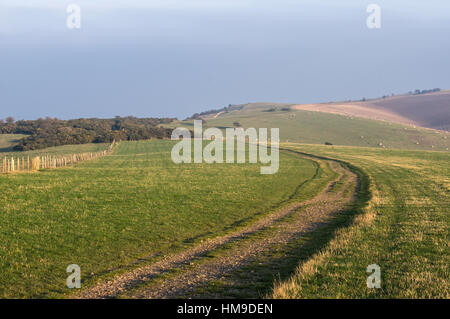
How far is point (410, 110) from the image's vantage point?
149500 millimetres

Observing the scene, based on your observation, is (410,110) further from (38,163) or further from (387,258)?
(387,258)

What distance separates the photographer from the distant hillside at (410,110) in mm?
132500

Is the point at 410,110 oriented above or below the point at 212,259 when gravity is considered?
above

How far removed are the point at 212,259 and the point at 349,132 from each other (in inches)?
4192

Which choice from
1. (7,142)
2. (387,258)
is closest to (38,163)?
(387,258)

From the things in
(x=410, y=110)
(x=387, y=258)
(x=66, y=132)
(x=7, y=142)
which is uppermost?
(x=410, y=110)

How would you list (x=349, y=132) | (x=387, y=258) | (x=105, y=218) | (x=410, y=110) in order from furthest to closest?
1. (x=410, y=110)
2. (x=349, y=132)
3. (x=105, y=218)
4. (x=387, y=258)

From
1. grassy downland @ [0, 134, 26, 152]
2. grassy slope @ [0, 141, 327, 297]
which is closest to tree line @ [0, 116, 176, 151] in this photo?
grassy downland @ [0, 134, 26, 152]

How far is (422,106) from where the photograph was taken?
490 feet

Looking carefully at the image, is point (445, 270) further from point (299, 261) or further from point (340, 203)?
point (340, 203)

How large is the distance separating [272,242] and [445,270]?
5.78 meters

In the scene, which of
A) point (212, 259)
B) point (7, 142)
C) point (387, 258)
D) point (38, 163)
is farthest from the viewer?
point (7, 142)
